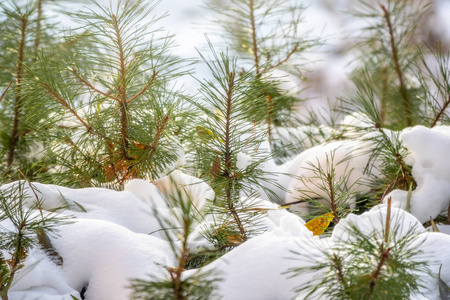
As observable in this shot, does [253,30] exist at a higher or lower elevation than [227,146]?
higher

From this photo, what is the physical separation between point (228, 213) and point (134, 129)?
255 mm

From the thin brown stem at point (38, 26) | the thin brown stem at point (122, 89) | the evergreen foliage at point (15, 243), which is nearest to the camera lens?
the evergreen foliage at point (15, 243)

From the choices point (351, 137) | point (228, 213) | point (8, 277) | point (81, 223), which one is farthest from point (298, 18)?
point (8, 277)

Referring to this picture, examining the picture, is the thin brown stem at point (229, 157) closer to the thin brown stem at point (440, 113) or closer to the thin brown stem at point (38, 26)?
the thin brown stem at point (440, 113)

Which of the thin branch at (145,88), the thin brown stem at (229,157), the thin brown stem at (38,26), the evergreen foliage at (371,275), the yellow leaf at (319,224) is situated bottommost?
the yellow leaf at (319,224)

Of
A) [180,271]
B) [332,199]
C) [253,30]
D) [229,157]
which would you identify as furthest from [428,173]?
[253,30]

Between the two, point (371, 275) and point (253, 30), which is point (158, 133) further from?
point (253, 30)

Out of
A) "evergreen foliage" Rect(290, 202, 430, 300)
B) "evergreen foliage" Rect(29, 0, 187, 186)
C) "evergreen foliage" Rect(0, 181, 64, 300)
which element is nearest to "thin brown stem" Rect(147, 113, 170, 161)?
"evergreen foliage" Rect(29, 0, 187, 186)

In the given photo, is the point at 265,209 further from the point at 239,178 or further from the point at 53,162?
the point at 53,162

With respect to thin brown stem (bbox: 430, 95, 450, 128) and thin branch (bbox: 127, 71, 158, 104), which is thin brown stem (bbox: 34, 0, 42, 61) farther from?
thin brown stem (bbox: 430, 95, 450, 128)

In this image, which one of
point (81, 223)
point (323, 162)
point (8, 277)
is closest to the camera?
point (8, 277)

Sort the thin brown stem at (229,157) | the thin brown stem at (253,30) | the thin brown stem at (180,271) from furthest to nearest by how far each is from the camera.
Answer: the thin brown stem at (253,30) < the thin brown stem at (229,157) < the thin brown stem at (180,271)

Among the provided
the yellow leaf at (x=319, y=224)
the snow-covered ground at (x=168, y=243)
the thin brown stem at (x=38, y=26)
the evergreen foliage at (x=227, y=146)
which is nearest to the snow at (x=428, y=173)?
the snow-covered ground at (x=168, y=243)

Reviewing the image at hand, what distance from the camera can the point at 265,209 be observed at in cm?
87
